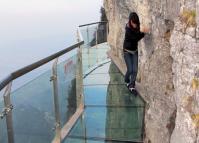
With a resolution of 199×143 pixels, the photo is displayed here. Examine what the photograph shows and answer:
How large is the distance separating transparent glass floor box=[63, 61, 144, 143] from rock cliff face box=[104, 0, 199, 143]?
359mm

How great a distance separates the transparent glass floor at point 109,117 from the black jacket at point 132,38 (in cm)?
89

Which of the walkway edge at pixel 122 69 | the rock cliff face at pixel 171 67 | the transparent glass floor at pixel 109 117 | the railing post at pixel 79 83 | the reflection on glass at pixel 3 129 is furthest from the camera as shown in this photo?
the walkway edge at pixel 122 69

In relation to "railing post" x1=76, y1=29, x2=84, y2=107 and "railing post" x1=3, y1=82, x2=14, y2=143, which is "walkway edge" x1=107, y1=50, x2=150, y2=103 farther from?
"railing post" x1=3, y1=82, x2=14, y2=143

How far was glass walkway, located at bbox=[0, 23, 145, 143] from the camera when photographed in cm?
438

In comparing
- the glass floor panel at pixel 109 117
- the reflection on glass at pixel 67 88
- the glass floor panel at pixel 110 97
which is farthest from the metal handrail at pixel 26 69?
the glass floor panel at pixel 110 97

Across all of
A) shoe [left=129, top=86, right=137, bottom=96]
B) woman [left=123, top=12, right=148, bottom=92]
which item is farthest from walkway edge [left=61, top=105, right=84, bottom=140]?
woman [left=123, top=12, right=148, bottom=92]

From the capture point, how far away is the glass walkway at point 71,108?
4375mm

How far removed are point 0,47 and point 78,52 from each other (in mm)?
150352

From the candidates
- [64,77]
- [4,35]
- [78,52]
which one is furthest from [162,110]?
[4,35]

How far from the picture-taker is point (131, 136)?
8023mm

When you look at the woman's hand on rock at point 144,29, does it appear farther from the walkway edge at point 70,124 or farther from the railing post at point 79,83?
the walkway edge at point 70,124

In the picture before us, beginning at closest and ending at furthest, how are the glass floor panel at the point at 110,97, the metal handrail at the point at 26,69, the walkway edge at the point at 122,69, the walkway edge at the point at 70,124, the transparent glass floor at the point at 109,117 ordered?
the metal handrail at the point at 26,69, the walkway edge at the point at 70,124, the transparent glass floor at the point at 109,117, the walkway edge at the point at 122,69, the glass floor panel at the point at 110,97

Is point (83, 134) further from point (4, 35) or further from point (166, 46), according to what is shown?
point (4, 35)

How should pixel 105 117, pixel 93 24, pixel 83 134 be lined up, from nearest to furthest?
pixel 83 134, pixel 105 117, pixel 93 24
